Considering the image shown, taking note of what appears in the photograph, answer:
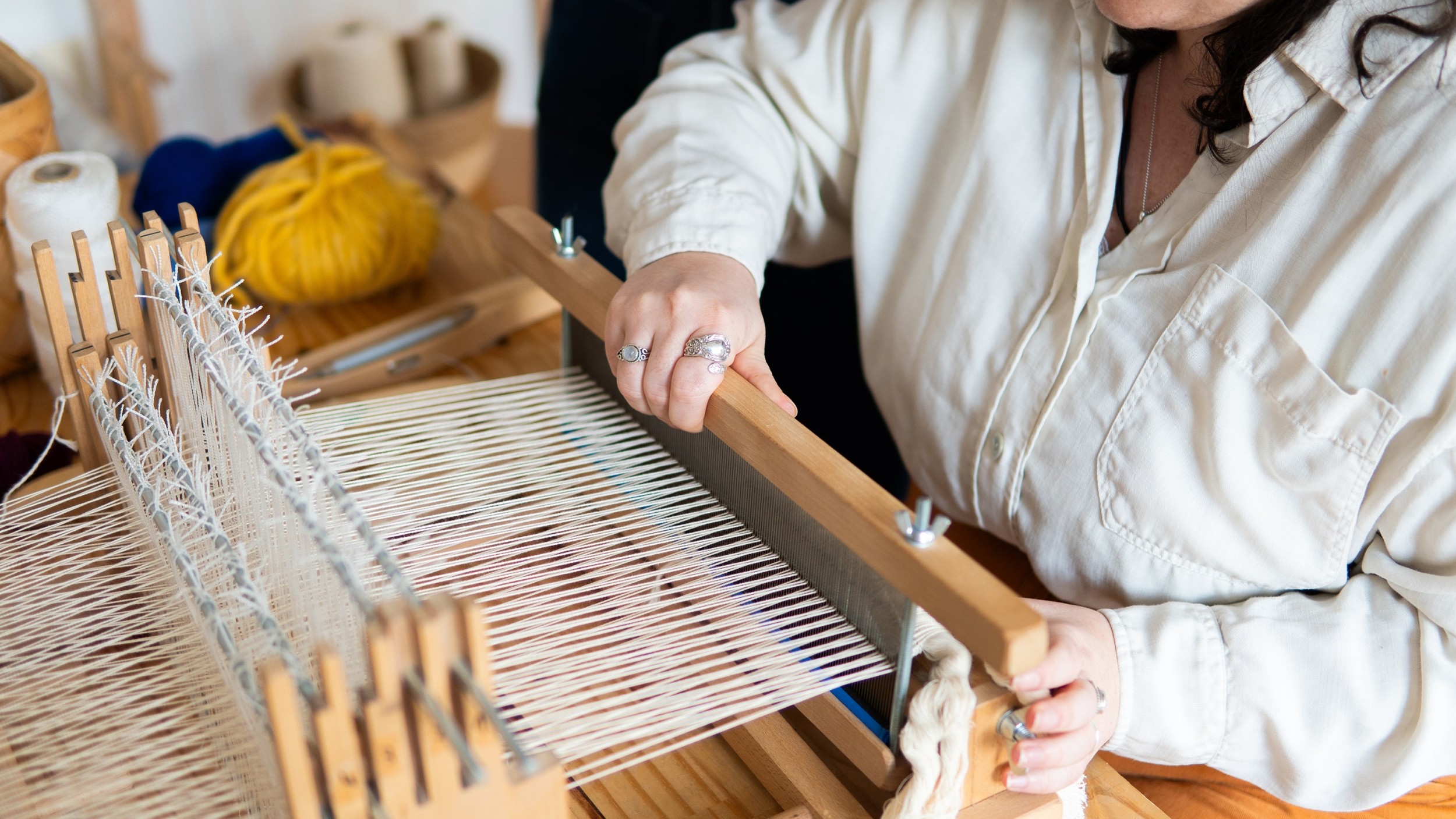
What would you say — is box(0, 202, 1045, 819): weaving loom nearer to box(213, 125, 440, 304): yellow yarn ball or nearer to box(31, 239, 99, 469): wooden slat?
box(31, 239, 99, 469): wooden slat

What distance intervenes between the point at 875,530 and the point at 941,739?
13 cm

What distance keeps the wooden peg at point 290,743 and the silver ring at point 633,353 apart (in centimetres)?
37

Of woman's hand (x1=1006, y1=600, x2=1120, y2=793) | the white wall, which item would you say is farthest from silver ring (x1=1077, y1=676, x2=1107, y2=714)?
the white wall

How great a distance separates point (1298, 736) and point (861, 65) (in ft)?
2.14

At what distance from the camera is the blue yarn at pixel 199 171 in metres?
1.26

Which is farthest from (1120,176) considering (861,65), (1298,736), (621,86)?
(621,86)

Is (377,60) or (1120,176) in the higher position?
(1120,176)

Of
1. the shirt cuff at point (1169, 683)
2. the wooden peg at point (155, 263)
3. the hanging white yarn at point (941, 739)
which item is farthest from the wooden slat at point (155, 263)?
the shirt cuff at point (1169, 683)

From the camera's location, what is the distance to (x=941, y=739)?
2.24 feet

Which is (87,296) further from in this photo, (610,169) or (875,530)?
(610,169)

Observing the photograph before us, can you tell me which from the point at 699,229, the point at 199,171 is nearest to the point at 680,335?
the point at 699,229

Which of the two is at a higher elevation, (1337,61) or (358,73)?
(1337,61)

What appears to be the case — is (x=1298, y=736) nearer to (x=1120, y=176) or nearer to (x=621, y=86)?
(x=1120, y=176)

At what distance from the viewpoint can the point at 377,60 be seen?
8.04 feet
